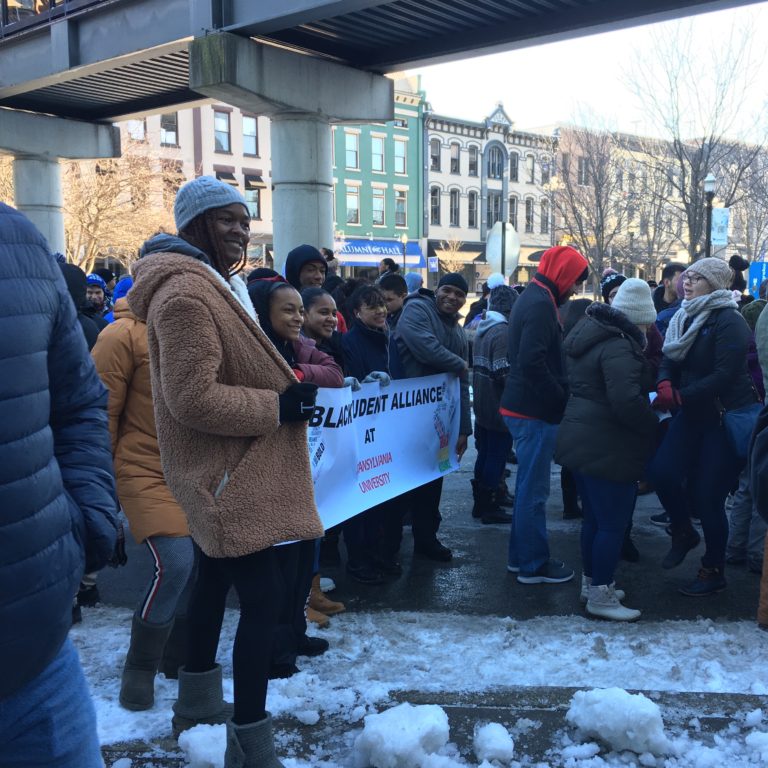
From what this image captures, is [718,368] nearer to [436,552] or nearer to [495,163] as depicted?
[436,552]

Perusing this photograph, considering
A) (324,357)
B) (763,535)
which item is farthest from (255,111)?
(763,535)

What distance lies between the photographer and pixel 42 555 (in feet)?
5.23

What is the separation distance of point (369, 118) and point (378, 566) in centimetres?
613

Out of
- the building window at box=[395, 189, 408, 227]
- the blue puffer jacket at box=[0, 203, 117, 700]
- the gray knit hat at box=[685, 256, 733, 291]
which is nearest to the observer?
the blue puffer jacket at box=[0, 203, 117, 700]

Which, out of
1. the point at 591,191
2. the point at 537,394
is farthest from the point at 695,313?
the point at 591,191

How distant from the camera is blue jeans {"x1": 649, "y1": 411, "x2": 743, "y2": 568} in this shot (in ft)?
15.9

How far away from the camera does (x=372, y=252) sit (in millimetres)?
47719

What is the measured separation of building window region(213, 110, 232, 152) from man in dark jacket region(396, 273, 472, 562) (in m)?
38.3

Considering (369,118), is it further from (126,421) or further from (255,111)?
(126,421)

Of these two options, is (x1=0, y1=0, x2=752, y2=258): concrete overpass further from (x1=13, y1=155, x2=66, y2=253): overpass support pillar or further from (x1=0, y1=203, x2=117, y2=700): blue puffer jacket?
(x1=0, y1=203, x2=117, y2=700): blue puffer jacket

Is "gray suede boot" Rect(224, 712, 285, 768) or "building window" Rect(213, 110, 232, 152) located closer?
"gray suede boot" Rect(224, 712, 285, 768)

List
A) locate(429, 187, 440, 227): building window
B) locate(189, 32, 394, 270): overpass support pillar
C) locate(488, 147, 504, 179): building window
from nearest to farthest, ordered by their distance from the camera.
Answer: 1. locate(189, 32, 394, 270): overpass support pillar
2. locate(429, 187, 440, 227): building window
3. locate(488, 147, 504, 179): building window

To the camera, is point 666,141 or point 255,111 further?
point 666,141

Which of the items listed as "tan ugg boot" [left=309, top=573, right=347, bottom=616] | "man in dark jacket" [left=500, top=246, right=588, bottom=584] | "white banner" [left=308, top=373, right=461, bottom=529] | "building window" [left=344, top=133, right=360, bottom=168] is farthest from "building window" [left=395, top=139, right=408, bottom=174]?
"tan ugg boot" [left=309, top=573, right=347, bottom=616]
